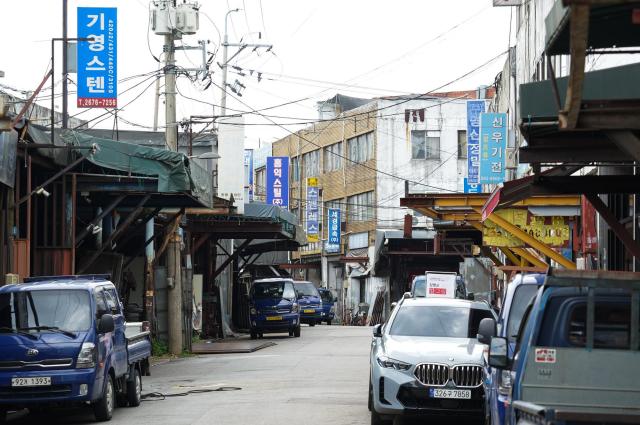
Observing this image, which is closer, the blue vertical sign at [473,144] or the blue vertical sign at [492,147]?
the blue vertical sign at [492,147]

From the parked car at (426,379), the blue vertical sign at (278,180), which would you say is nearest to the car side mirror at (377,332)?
the parked car at (426,379)

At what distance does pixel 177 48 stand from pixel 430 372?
19262mm

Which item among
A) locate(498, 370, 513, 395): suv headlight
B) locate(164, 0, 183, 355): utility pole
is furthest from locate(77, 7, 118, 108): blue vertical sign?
locate(498, 370, 513, 395): suv headlight

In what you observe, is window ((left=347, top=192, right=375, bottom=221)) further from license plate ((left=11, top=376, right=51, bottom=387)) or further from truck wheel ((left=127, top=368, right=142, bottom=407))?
license plate ((left=11, top=376, right=51, bottom=387))

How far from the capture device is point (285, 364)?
90.4ft

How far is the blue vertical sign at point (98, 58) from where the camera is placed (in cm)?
2955

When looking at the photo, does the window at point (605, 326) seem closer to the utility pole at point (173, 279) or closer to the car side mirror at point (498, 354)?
the car side mirror at point (498, 354)

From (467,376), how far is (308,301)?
41356 millimetres

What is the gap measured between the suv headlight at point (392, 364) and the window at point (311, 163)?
6061 centimetres

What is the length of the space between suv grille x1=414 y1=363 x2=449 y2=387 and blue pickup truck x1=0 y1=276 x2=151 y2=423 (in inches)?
187

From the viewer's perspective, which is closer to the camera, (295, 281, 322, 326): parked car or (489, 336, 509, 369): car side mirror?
(489, 336, 509, 369): car side mirror

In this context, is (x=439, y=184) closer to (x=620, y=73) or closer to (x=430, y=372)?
(x=430, y=372)

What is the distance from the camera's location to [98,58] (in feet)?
100

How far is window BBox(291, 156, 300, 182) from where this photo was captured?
79.0 m
